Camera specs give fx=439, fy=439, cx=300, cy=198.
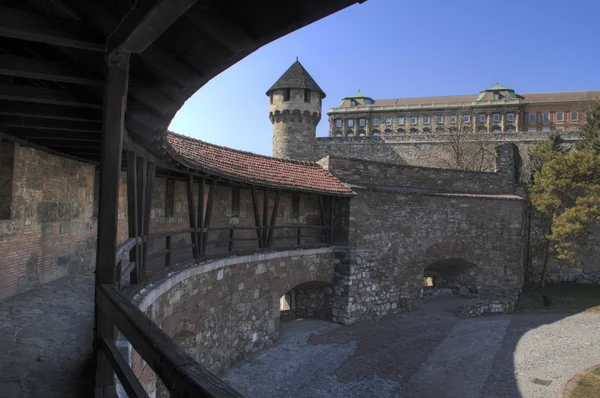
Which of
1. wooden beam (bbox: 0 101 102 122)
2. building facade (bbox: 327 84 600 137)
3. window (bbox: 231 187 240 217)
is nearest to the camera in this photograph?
wooden beam (bbox: 0 101 102 122)

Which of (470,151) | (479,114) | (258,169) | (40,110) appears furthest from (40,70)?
(479,114)

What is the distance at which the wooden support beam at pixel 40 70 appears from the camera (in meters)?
2.89

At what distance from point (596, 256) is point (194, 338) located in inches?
787

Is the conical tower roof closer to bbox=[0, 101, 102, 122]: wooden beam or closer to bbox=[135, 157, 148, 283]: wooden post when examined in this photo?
bbox=[135, 157, 148, 283]: wooden post

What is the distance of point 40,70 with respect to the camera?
300 cm

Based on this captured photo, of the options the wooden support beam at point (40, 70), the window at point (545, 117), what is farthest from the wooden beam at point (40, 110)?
the window at point (545, 117)

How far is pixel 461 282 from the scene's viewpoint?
1886 centimetres

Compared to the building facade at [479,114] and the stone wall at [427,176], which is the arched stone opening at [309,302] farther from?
the building facade at [479,114]

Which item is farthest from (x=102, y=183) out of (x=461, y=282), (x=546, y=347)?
(x=461, y=282)

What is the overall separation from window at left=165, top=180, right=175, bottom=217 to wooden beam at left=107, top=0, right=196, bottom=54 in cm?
849

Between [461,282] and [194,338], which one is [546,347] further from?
[194,338]

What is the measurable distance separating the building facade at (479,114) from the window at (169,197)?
43396 millimetres

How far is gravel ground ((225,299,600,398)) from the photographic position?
9.72m

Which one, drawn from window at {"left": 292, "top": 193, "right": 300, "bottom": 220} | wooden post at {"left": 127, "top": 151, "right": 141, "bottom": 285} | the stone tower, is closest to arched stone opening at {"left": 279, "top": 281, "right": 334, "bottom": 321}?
window at {"left": 292, "top": 193, "right": 300, "bottom": 220}
